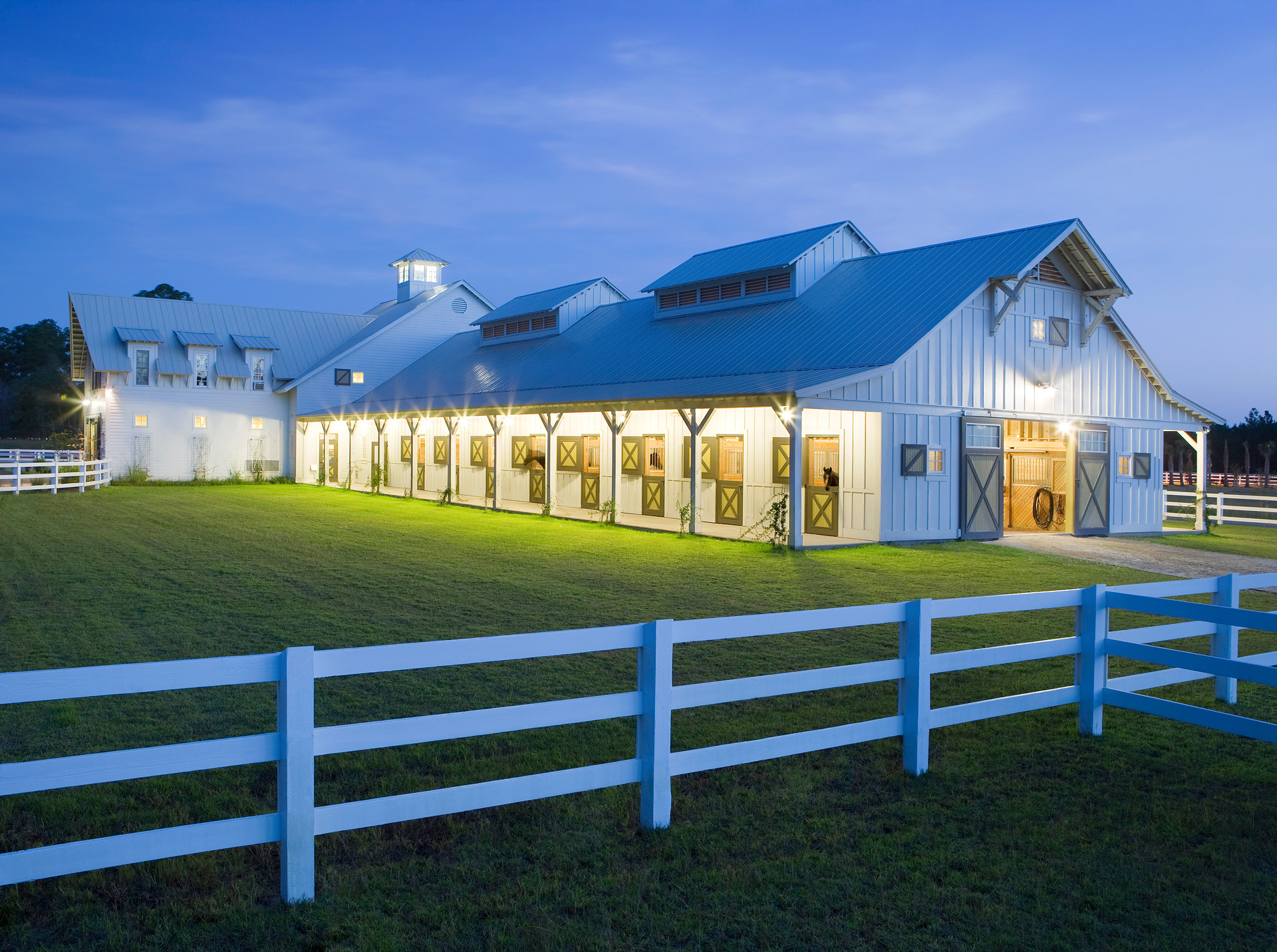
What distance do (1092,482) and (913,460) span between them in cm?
547

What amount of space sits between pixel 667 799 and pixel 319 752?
172cm

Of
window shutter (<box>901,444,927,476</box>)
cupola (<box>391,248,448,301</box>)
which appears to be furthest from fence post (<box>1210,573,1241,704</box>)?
cupola (<box>391,248,448,301</box>)

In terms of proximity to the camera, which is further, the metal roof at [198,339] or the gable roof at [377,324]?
the gable roof at [377,324]

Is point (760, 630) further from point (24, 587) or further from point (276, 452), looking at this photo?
point (276, 452)

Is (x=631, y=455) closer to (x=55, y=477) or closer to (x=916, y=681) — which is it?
(x=916, y=681)

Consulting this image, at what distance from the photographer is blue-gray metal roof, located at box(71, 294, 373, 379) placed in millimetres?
36094

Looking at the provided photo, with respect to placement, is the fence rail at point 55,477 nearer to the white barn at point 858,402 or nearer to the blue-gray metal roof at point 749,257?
the white barn at point 858,402

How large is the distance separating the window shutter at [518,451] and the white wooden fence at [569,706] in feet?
68.1

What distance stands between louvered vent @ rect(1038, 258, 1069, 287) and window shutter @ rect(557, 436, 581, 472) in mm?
11114

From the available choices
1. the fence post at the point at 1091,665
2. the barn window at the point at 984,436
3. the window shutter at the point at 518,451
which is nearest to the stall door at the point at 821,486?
the barn window at the point at 984,436

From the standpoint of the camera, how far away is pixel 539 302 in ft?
102

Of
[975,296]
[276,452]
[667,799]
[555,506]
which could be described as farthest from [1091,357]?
[276,452]

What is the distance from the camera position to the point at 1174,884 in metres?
4.19

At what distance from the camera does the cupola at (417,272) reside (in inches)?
1687
